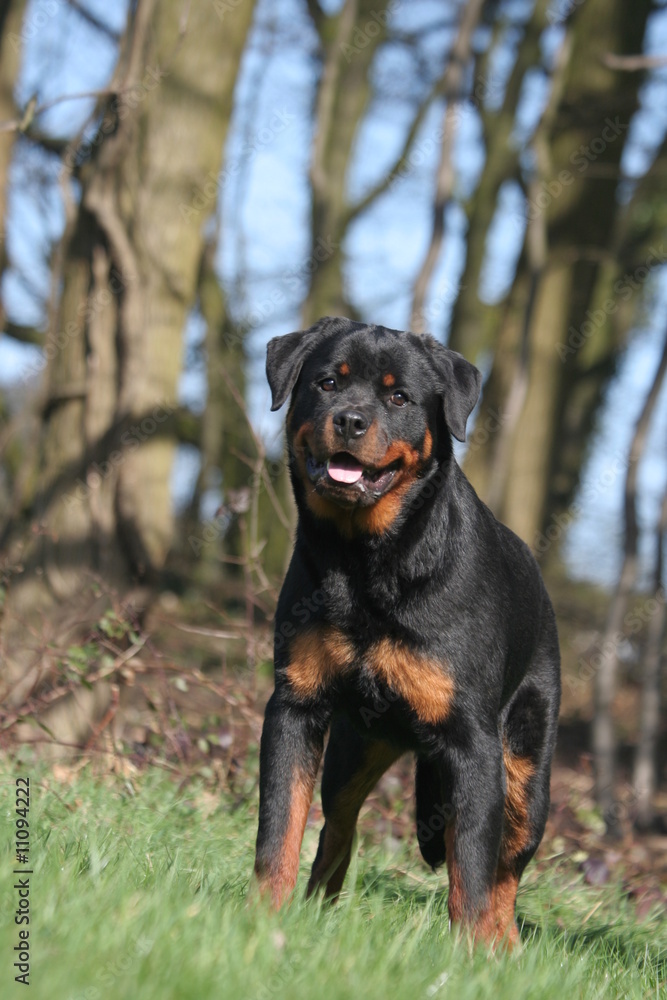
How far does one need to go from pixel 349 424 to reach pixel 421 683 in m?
0.89

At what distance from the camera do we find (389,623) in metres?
3.63

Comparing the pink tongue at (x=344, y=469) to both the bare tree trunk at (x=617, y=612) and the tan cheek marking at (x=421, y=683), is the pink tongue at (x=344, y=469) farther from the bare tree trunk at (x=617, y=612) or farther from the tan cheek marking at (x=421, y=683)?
the bare tree trunk at (x=617, y=612)

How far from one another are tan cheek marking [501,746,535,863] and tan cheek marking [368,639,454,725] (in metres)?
0.84

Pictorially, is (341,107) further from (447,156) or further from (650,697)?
(650,697)

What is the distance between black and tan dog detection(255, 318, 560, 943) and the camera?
3551mm

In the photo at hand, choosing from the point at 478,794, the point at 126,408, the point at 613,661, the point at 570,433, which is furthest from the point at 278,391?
the point at 570,433

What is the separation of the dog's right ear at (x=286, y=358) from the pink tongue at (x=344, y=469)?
397 millimetres

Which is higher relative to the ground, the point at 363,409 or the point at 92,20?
the point at 92,20

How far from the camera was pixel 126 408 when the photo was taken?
671cm

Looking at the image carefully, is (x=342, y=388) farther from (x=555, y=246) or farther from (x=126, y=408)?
(x=555, y=246)

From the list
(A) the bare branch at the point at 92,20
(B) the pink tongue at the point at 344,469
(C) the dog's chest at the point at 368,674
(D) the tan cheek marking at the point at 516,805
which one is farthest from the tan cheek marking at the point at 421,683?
(A) the bare branch at the point at 92,20

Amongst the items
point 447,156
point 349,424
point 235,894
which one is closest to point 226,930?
point 235,894

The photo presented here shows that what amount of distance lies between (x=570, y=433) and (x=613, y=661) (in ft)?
16.1

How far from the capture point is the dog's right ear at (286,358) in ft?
13.3
